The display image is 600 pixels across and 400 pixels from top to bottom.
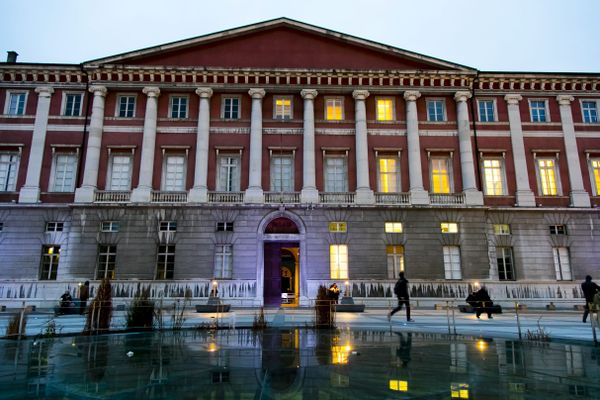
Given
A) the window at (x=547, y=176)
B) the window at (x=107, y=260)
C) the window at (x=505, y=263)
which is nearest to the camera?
the window at (x=107, y=260)

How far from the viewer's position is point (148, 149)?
29.2 metres

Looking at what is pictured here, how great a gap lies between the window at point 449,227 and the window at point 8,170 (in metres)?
30.1

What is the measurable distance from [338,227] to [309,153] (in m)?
5.67

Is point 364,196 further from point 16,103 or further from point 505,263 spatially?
point 16,103

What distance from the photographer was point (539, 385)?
269 inches

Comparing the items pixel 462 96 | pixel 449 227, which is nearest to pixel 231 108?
pixel 462 96

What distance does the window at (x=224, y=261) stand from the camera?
1089 inches

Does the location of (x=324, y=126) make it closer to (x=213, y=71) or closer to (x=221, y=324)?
(x=213, y=71)

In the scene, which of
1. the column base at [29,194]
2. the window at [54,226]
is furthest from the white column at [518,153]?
the column base at [29,194]

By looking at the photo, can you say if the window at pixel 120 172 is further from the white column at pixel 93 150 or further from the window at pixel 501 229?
the window at pixel 501 229

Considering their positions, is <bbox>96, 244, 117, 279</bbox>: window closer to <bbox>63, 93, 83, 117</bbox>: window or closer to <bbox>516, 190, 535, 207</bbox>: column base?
<bbox>63, 93, 83, 117</bbox>: window

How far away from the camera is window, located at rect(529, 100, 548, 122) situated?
3180 cm

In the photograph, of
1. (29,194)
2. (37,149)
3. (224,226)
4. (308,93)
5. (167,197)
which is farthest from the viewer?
(308,93)

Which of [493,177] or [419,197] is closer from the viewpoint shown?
[419,197]
